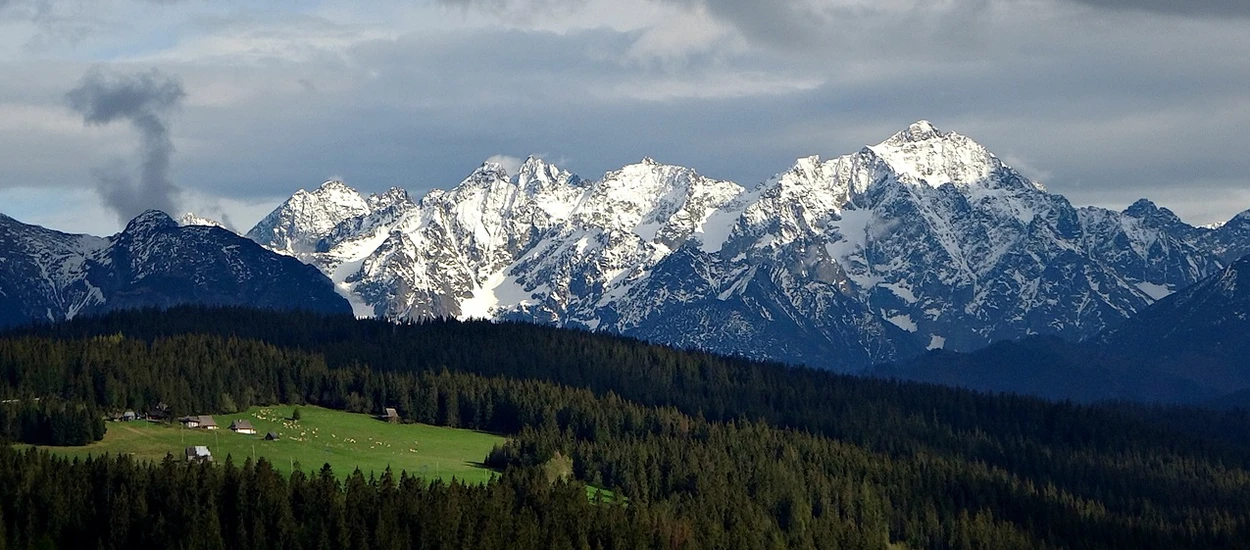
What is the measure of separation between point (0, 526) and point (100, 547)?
930 cm

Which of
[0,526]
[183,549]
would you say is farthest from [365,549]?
[0,526]

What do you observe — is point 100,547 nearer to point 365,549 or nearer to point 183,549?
point 183,549

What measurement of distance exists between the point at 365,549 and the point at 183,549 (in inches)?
629

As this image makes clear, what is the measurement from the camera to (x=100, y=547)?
7835 inches

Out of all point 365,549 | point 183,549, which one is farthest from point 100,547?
point 365,549

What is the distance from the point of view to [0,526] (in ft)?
655

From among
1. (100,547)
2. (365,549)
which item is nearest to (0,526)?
(100,547)

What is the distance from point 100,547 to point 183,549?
7.68 m

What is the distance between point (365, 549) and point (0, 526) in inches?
1284

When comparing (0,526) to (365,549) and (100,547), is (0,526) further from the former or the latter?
(365,549)

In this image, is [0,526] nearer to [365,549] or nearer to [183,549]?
[183,549]

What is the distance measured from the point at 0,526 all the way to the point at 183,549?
16.9 metres
